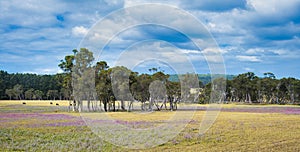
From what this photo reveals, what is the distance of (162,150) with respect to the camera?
1706 centimetres

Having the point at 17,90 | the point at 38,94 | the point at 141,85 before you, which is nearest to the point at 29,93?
the point at 38,94

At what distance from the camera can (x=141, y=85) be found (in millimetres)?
71812

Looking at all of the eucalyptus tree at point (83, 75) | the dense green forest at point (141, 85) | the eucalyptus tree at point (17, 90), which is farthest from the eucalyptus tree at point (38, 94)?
the eucalyptus tree at point (83, 75)

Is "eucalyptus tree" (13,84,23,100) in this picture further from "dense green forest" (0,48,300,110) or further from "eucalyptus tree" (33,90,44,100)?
"eucalyptus tree" (33,90,44,100)

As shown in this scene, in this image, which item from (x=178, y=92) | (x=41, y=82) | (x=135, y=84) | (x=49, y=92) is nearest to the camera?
(x=135, y=84)

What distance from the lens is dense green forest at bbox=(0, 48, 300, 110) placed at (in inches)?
2621

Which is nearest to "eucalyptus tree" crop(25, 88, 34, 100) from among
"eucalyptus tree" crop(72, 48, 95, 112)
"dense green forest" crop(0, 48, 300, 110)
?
"dense green forest" crop(0, 48, 300, 110)

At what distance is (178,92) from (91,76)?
25.8 metres

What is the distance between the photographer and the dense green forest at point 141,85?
66.6 metres

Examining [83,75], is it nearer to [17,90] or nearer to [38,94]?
[17,90]

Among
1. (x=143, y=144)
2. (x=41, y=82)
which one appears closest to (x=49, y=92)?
(x=41, y=82)

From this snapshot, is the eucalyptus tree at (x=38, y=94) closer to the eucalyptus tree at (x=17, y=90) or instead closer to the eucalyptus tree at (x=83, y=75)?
the eucalyptus tree at (x=17, y=90)

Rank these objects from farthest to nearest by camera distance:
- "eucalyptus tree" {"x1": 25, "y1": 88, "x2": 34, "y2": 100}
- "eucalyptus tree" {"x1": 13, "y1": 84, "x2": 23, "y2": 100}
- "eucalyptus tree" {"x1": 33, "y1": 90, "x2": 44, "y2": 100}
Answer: "eucalyptus tree" {"x1": 33, "y1": 90, "x2": 44, "y2": 100}, "eucalyptus tree" {"x1": 25, "y1": 88, "x2": 34, "y2": 100}, "eucalyptus tree" {"x1": 13, "y1": 84, "x2": 23, "y2": 100}

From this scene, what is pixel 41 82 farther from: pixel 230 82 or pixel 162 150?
pixel 162 150
